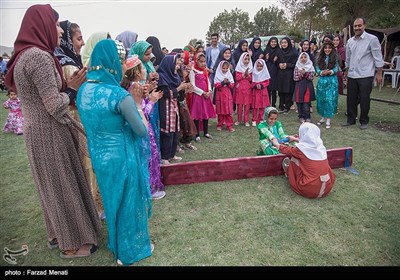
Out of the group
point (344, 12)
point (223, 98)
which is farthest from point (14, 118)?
point (344, 12)

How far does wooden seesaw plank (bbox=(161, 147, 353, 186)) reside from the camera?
3660 mm

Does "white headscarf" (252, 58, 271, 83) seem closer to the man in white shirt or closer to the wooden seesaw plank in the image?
the man in white shirt

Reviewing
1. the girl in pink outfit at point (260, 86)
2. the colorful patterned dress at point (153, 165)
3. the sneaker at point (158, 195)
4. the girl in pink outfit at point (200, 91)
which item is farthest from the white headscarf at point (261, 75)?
the sneaker at point (158, 195)

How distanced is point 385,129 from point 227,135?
11.1ft

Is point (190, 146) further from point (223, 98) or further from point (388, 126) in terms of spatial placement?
point (388, 126)

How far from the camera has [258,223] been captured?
9.36 ft

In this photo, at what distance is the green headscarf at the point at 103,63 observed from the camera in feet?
6.49

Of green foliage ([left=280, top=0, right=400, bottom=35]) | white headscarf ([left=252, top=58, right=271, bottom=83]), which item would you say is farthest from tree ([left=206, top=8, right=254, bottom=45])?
white headscarf ([left=252, top=58, right=271, bottom=83])

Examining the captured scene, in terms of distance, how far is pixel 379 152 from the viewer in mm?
4695

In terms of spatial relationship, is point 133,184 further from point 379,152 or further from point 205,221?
point 379,152

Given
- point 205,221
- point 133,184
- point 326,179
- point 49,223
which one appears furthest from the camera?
point 326,179
